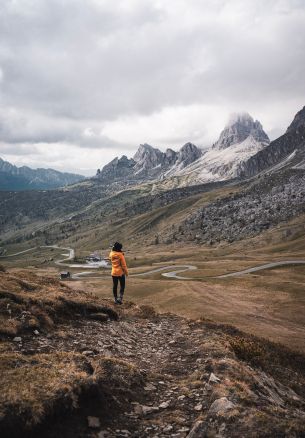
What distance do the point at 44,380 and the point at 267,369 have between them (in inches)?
490

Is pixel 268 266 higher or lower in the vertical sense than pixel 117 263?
lower

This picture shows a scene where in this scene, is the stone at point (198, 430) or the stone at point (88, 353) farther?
the stone at point (88, 353)

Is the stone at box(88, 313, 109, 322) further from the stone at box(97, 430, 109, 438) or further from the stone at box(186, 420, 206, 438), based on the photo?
the stone at box(186, 420, 206, 438)

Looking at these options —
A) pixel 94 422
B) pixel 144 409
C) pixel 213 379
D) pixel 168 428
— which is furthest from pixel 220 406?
pixel 94 422

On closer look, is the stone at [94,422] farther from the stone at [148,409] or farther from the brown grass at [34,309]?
the brown grass at [34,309]

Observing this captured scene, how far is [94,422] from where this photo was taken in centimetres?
1138

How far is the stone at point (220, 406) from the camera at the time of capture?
11.6m

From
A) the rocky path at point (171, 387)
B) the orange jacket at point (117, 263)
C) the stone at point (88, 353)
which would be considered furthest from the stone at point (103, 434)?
the orange jacket at point (117, 263)

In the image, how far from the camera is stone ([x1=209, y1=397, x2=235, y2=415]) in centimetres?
1165

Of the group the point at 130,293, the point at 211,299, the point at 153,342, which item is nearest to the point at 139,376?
the point at 153,342

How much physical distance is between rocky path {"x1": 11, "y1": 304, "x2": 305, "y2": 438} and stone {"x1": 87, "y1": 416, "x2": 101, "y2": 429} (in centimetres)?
3

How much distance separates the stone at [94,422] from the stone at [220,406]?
360cm

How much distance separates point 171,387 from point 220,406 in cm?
358

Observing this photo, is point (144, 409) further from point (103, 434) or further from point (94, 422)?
point (103, 434)
